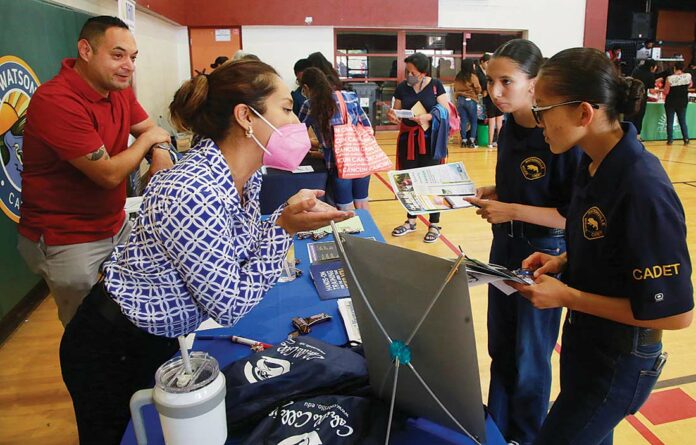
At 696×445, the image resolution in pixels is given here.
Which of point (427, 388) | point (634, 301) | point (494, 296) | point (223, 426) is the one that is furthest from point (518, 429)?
point (223, 426)

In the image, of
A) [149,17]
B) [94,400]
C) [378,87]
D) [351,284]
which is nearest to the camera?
[351,284]

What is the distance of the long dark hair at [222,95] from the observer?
1336 millimetres

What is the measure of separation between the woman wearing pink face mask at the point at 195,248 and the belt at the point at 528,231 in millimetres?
803

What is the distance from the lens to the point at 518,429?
6.23ft

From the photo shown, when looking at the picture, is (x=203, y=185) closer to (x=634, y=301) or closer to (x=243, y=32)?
(x=634, y=301)

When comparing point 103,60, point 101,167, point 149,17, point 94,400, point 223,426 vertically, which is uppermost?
point 149,17

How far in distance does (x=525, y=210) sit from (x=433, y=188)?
43cm

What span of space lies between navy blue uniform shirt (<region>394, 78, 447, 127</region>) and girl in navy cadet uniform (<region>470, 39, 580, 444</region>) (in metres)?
2.67

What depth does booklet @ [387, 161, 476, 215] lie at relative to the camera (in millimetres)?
1951

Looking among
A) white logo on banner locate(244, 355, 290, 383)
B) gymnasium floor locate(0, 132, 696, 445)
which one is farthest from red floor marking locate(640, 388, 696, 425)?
white logo on banner locate(244, 355, 290, 383)

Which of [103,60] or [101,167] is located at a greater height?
[103,60]

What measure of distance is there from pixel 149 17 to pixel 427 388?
838 cm

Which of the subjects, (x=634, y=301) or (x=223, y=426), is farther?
(x=634, y=301)

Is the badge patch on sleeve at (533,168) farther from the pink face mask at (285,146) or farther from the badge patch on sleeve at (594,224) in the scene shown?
the pink face mask at (285,146)
